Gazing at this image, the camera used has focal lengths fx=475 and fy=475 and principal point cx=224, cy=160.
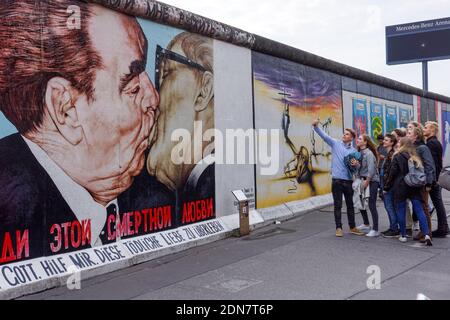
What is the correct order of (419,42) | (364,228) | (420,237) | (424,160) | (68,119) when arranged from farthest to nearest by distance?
(419,42)
(364,228)
(420,237)
(424,160)
(68,119)

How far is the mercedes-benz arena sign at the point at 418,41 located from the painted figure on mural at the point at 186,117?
86.8 feet

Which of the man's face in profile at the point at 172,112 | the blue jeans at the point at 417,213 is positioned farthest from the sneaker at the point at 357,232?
the man's face in profile at the point at 172,112

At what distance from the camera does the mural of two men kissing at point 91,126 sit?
17.0 ft

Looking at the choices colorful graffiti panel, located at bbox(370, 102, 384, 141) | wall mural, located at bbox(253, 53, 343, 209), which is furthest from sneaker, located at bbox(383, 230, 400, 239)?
colorful graffiti panel, located at bbox(370, 102, 384, 141)

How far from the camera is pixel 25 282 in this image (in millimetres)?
5016

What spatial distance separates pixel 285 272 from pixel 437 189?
11.8 ft

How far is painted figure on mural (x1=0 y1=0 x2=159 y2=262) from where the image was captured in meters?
5.16

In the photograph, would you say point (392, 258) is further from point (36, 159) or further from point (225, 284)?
point (36, 159)

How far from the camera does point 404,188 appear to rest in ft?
23.7

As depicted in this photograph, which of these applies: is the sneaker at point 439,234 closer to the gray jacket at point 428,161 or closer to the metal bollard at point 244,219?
the gray jacket at point 428,161

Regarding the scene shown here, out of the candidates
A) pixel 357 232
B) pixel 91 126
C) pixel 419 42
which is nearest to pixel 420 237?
pixel 357 232

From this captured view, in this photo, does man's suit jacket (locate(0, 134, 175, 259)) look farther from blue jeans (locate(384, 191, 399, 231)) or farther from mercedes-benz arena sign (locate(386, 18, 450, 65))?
mercedes-benz arena sign (locate(386, 18, 450, 65))

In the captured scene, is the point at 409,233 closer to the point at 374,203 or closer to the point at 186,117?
the point at 374,203
